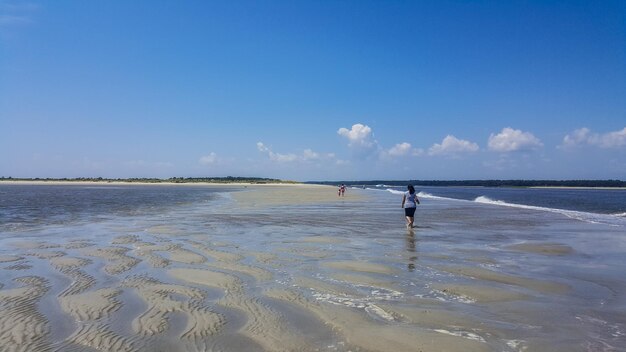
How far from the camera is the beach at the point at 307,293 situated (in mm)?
5512

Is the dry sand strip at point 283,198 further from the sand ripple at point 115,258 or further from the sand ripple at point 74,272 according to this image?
the sand ripple at point 74,272

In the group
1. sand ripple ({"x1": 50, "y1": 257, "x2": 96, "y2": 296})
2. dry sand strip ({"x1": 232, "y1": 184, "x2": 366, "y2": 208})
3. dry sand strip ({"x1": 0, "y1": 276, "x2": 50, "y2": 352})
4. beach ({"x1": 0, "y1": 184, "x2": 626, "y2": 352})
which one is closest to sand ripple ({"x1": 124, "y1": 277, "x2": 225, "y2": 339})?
beach ({"x1": 0, "y1": 184, "x2": 626, "y2": 352})

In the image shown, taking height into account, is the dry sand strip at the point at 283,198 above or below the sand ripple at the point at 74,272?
above

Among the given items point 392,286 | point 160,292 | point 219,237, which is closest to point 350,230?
point 219,237

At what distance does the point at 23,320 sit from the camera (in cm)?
607

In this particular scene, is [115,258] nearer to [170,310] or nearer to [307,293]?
[170,310]

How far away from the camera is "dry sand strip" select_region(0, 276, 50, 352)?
205 inches

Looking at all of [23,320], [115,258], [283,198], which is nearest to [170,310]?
[23,320]

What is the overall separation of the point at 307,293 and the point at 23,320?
4281 millimetres

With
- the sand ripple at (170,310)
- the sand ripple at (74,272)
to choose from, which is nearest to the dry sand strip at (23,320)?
the sand ripple at (74,272)

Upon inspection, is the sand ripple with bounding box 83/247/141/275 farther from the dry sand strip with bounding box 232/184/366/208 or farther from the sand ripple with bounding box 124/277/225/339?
the dry sand strip with bounding box 232/184/366/208

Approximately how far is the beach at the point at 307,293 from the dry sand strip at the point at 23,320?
0.03 meters

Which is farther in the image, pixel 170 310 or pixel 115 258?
pixel 115 258

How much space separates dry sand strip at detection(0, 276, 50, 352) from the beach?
0.09ft
